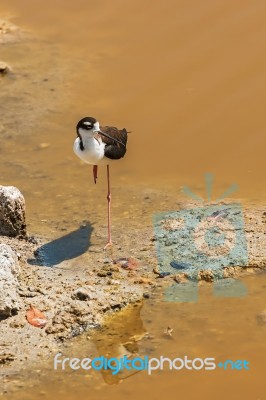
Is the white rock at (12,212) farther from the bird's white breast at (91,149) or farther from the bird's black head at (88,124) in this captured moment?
the bird's black head at (88,124)

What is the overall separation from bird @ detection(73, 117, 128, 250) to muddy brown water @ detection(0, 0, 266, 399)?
2.02ft

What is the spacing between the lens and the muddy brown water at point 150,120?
287 inches

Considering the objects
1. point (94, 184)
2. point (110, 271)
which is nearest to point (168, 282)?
point (110, 271)

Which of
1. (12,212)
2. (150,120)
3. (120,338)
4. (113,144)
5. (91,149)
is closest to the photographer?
(120,338)

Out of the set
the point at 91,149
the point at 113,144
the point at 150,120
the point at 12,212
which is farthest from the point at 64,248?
the point at 150,120

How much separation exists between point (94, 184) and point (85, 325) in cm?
275

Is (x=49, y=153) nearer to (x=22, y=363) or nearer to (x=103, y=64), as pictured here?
(x=103, y=64)

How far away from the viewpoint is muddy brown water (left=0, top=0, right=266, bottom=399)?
728 centimetres

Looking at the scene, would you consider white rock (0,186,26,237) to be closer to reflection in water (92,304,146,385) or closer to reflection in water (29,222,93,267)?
reflection in water (29,222,93,267)

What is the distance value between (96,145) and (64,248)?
3.37ft

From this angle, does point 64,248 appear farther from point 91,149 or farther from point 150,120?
point 150,120

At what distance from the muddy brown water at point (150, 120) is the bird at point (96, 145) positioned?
0.62 m

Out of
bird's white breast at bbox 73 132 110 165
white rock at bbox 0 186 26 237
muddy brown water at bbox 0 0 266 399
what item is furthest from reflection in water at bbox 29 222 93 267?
bird's white breast at bbox 73 132 110 165

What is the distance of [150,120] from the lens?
11.2 meters
